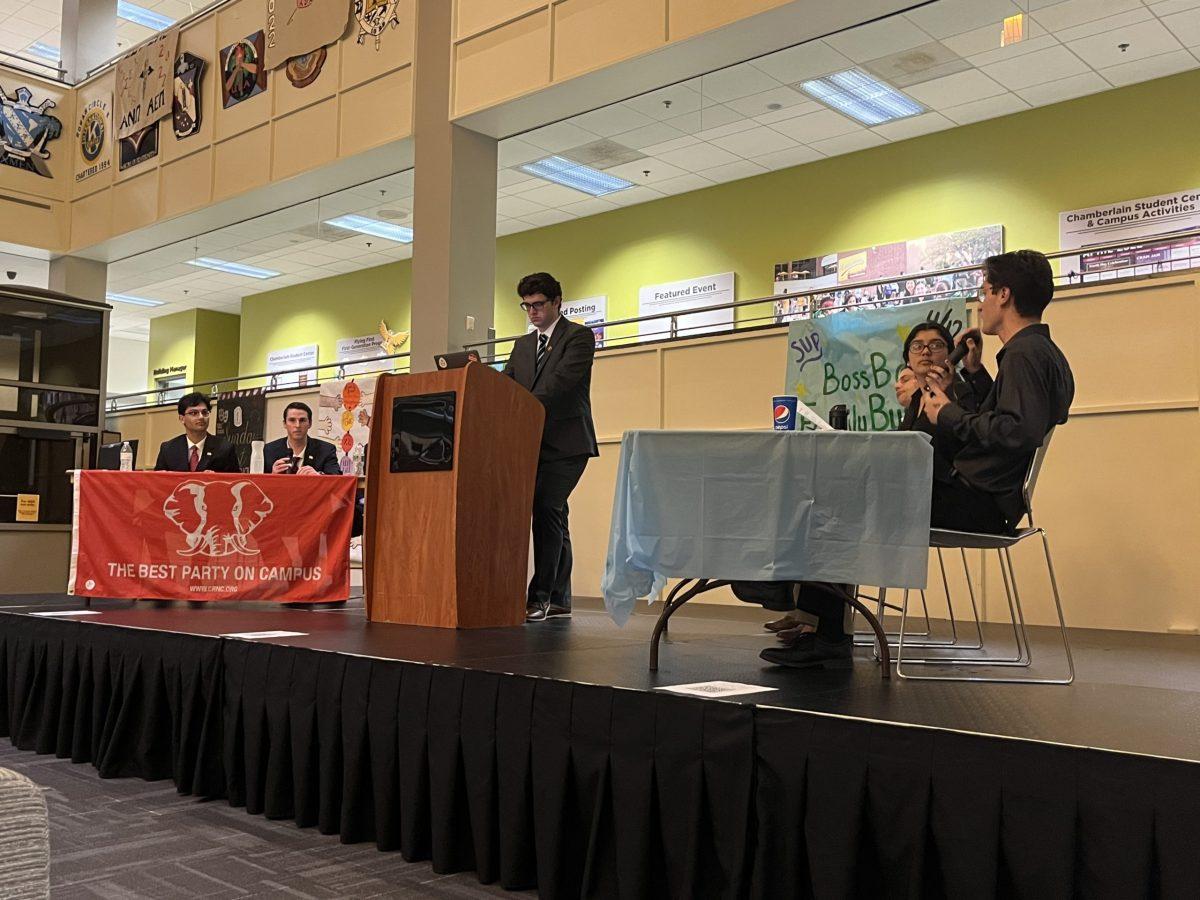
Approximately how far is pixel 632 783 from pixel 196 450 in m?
4.01

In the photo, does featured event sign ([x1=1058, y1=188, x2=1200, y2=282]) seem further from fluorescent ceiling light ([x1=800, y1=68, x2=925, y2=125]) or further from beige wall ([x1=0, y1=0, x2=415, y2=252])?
beige wall ([x1=0, y1=0, x2=415, y2=252])

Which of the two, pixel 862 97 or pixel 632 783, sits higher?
pixel 862 97

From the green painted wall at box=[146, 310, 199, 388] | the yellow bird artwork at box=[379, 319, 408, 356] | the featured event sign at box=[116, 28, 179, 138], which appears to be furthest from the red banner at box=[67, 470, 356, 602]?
the green painted wall at box=[146, 310, 199, 388]

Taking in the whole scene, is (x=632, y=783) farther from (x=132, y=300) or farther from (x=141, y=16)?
(x=132, y=300)

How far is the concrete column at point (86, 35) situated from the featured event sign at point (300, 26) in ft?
10.2

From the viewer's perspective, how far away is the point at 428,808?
95.7 inches

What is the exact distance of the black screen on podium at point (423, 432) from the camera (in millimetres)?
3564

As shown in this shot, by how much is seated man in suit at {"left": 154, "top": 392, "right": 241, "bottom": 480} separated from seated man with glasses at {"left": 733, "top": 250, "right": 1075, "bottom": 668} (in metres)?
3.45

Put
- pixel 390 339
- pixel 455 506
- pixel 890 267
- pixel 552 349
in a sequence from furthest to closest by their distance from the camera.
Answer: pixel 390 339 < pixel 890 267 < pixel 552 349 < pixel 455 506

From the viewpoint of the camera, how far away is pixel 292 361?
1497 centimetres

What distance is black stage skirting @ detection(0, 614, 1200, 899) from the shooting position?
1560mm

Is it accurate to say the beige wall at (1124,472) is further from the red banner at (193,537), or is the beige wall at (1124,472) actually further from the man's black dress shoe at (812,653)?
the red banner at (193,537)

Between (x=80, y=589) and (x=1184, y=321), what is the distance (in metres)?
5.28

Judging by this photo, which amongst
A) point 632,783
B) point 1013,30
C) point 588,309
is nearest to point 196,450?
point 632,783
